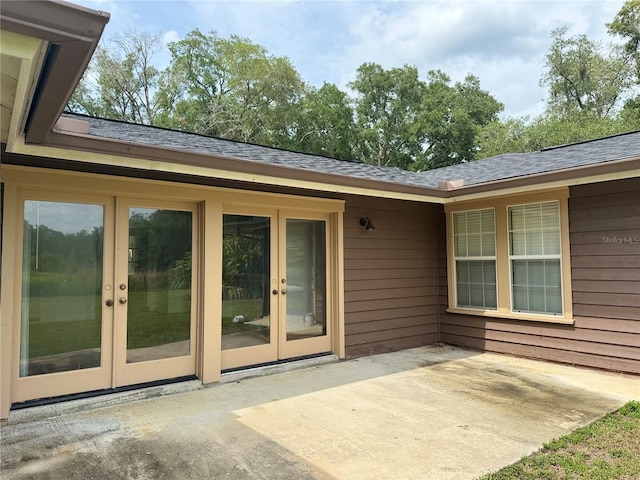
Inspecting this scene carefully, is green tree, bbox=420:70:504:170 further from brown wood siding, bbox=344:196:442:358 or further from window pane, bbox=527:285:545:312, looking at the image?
window pane, bbox=527:285:545:312

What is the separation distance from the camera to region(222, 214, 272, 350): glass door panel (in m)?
4.28

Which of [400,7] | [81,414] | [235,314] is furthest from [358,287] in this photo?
[400,7]

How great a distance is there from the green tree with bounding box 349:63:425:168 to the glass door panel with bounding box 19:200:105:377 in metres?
22.0

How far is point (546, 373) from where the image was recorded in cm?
444

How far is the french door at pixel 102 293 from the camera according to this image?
10.8 ft

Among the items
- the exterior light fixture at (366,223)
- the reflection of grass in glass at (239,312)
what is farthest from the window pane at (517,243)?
the reflection of grass in glass at (239,312)

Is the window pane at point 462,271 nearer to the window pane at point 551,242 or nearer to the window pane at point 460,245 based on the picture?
the window pane at point 460,245

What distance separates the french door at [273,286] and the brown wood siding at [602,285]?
2735 mm

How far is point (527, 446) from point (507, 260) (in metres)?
3.06

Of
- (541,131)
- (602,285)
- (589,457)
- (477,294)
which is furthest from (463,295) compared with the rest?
(541,131)

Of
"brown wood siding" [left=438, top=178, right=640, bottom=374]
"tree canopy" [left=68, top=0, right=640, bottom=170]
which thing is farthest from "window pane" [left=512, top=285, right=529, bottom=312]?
"tree canopy" [left=68, top=0, right=640, bottom=170]

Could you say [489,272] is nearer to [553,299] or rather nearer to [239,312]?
[553,299]

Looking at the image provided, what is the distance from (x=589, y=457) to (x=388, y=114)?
25.0 meters

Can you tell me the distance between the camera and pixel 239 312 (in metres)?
4.34
